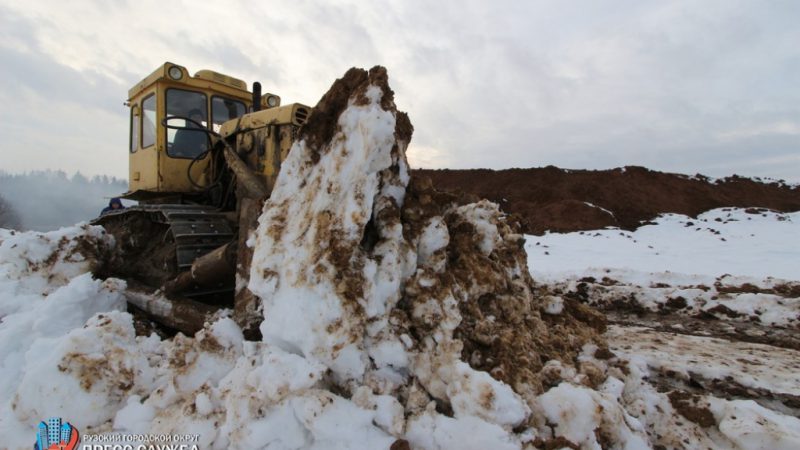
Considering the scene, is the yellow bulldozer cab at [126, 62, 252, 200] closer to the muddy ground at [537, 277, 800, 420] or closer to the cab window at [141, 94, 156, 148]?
the cab window at [141, 94, 156, 148]

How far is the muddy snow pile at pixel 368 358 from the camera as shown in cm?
196

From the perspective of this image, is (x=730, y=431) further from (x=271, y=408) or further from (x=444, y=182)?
(x=444, y=182)

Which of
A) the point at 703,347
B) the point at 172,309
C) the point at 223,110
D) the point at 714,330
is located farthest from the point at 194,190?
the point at 714,330

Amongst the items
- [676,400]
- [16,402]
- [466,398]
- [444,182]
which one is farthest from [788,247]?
[444,182]

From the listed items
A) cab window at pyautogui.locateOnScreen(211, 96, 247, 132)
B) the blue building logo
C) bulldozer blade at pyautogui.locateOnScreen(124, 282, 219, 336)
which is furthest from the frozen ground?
cab window at pyautogui.locateOnScreen(211, 96, 247, 132)

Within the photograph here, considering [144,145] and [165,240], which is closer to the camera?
[165,240]

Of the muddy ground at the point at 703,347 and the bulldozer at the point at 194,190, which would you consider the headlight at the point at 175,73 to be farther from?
the muddy ground at the point at 703,347

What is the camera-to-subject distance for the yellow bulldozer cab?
524 centimetres

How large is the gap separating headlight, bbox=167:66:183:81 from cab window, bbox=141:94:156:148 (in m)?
0.46

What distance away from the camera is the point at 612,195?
1703cm

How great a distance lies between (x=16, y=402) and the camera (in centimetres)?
239

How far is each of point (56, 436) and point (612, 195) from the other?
17.8 m

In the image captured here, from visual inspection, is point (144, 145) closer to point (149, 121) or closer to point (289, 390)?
point (149, 121)

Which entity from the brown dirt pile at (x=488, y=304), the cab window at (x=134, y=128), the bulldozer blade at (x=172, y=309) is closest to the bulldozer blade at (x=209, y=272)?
the bulldozer blade at (x=172, y=309)
